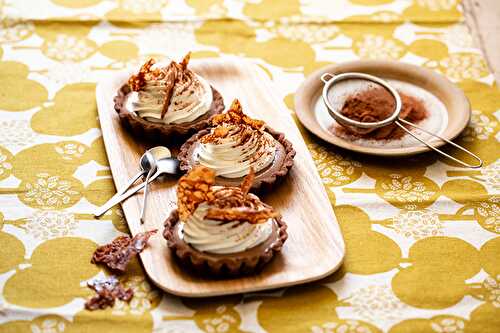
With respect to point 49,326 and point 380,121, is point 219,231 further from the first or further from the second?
point 380,121

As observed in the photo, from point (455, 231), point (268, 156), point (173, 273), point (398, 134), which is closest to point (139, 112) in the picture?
point (268, 156)

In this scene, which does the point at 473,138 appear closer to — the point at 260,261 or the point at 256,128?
the point at 256,128

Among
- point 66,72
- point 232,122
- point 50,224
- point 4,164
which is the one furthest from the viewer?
point 66,72

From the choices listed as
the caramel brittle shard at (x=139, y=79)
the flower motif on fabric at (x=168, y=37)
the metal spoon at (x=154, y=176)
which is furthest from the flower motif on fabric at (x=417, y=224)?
the flower motif on fabric at (x=168, y=37)

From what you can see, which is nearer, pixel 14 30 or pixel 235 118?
pixel 235 118

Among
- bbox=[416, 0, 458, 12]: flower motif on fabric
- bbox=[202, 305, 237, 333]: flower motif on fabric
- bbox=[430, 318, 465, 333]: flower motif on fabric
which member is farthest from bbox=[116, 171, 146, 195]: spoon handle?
bbox=[416, 0, 458, 12]: flower motif on fabric

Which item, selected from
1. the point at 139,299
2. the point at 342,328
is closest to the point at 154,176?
the point at 139,299
